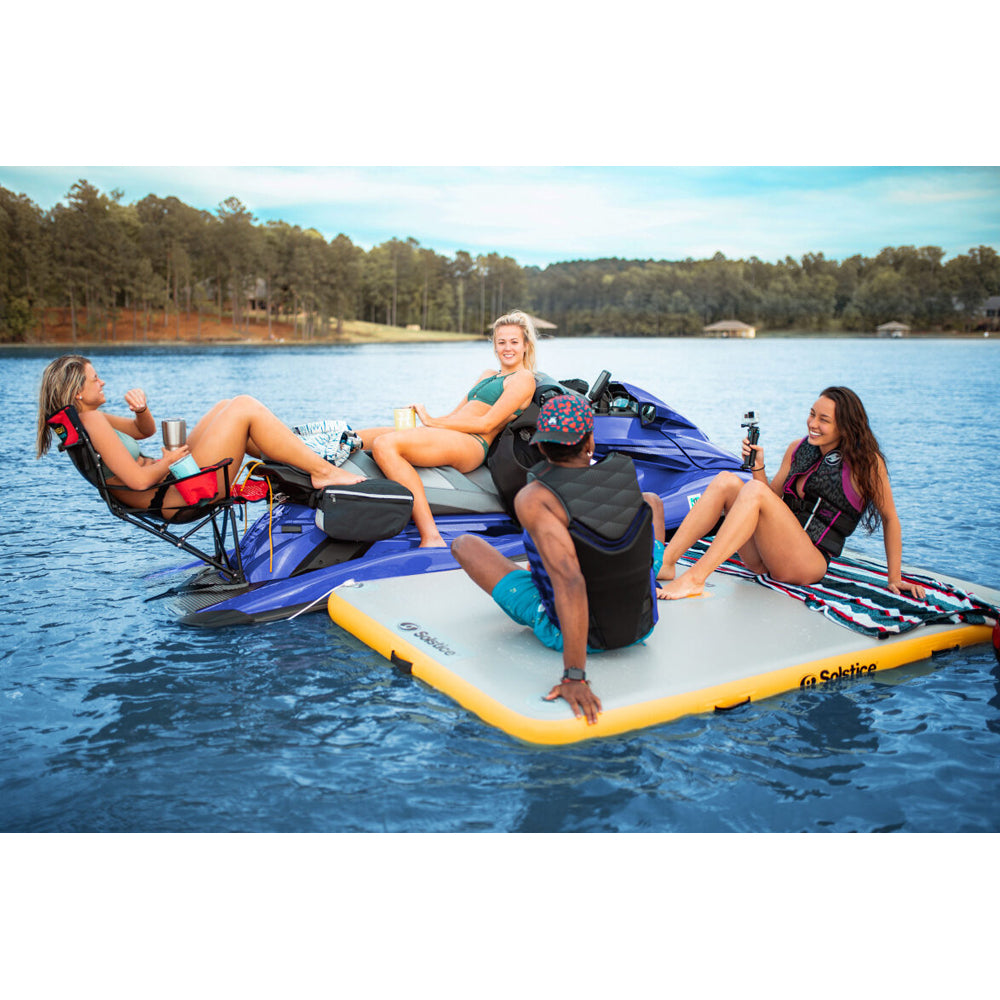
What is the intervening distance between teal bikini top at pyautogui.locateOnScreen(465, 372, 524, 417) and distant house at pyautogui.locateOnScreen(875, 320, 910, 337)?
47.1 m

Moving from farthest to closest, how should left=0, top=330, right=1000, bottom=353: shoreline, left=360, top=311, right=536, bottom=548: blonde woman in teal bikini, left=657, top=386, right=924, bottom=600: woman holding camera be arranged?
left=0, top=330, right=1000, bottom=353: shoreline → left=360, top=311, right=536, bottom=548: blonde woman in teal bikini → left=657, top=386, right=924, bottom=600: woman holding camera

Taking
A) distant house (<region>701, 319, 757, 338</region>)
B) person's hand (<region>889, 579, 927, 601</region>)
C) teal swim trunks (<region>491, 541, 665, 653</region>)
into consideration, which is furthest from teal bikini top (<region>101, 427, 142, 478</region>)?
distant house (<region>701, 319, 757, 338</region>)

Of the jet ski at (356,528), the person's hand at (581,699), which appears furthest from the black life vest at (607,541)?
the jet ski at (356,528)

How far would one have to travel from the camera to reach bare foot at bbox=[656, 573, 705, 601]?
4320 millimetres

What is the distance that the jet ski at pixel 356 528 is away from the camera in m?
4.68

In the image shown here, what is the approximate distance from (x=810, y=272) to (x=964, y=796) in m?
53.3

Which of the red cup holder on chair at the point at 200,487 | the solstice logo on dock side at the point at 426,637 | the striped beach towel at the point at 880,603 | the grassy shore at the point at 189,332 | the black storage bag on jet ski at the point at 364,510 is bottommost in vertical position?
the solstice logo on dock side at the point at 426,637

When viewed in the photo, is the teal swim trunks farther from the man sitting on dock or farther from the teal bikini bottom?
the teal bikini bottom

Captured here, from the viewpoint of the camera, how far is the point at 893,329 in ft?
157

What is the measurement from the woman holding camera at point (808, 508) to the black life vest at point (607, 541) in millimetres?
909

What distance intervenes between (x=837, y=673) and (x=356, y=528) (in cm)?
252

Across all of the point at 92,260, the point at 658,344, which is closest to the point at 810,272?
the point at 658,344

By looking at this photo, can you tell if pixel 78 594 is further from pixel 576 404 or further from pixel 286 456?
pixel 576 404

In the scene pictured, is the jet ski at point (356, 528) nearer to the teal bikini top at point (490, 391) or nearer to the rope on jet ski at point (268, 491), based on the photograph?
the rope on jet ski at point (268, 491)
